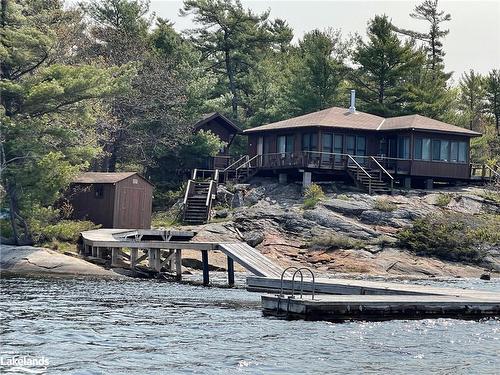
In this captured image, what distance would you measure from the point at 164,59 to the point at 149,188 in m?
19.0

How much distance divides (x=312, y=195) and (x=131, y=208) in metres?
11.1

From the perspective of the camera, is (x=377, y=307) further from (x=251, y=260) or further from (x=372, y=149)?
(x=372, y=149)

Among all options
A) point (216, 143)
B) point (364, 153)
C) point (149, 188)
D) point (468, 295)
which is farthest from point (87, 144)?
point (468, 295)

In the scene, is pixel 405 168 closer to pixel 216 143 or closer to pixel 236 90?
pixel 216 143

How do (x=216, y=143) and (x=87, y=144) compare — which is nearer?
(x=87, y=144)

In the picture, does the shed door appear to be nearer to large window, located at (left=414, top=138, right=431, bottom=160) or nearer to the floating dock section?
large window, located at (left=414, top=138, right=431, bottom=160)

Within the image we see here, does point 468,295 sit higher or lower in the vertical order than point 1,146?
lower

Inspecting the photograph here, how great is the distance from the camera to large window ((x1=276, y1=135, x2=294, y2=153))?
58.6 metres

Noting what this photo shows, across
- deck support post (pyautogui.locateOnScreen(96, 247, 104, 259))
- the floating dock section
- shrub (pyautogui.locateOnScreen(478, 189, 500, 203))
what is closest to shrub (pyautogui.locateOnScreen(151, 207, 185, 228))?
deck support post (pyautogui.locateOnScreen(96, 247, 104, 259))

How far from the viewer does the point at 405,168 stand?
56562 millimetres

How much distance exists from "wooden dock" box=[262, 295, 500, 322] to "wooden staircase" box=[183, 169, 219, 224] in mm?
23538

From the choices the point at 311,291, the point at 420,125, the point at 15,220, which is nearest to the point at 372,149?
the point at 420,125

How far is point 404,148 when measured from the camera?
57.2m

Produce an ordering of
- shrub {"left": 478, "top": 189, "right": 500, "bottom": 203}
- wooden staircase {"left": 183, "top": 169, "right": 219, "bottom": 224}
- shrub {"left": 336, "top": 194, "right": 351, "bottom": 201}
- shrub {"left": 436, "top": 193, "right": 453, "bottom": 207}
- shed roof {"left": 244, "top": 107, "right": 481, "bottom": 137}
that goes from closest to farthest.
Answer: wooden staircase {"left": 183, "top": 169, "right": 219, "bottom": 224}
shrub {"left": 336, "top": 194, "right": 351, "bottom": 201}
shrub {"left": 436, "top": 193, "right": 453, "bottom": 207}
shrub {"left": 478, "top": 189, "right": 500, "bottom": 203}
shed roof {"left": 244, "top": 107, "right": 481, "bottom": 137}
